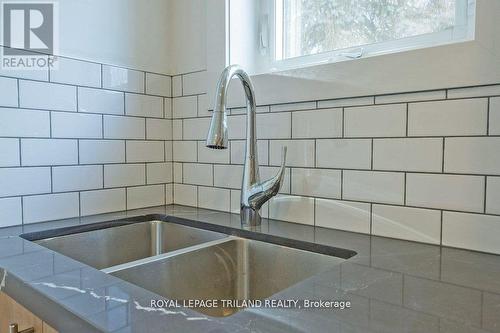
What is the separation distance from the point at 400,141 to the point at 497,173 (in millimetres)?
205

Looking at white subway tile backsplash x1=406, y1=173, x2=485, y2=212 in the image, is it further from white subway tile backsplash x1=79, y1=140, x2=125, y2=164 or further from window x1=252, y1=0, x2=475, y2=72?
white subway tile backsplash x1=79, y1=140, x2=125, y2=164

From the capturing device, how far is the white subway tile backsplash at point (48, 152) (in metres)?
1.04

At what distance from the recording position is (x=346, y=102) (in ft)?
3.15

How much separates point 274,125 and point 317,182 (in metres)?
0.22

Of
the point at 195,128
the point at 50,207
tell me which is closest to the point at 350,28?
the point at 195,128

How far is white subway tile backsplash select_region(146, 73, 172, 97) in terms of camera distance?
1344mm

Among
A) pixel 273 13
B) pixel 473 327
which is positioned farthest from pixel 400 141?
pixel 273 13

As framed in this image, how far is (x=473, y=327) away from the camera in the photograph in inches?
17.8

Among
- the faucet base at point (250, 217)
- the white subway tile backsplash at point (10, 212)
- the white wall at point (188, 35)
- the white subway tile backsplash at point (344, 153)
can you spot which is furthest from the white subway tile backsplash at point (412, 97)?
the white subway tile backsplash at point (10, 212)

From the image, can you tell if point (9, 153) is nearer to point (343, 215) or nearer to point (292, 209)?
point (292, 209)

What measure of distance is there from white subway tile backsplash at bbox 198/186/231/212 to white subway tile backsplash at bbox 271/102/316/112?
13.0 inches

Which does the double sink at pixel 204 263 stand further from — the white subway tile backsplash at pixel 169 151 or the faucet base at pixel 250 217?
the white subway tile backsplash at pixel 169 151

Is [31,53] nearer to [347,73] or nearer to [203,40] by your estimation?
[203,40]

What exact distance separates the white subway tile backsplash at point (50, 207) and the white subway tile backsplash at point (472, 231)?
1.04m
